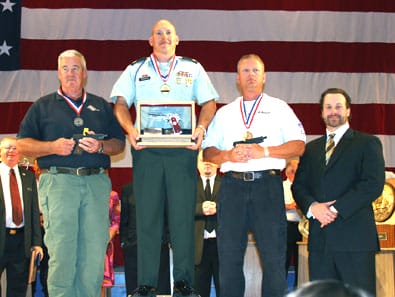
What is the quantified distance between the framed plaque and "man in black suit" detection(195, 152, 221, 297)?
8.27 ft

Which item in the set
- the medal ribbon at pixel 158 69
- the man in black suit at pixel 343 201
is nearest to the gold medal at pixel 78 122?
the medal ribbon at pixel 158 69

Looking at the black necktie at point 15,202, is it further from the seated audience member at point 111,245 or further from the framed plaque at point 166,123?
the framed plaque at point 166,123

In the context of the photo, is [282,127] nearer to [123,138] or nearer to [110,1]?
[123,138]

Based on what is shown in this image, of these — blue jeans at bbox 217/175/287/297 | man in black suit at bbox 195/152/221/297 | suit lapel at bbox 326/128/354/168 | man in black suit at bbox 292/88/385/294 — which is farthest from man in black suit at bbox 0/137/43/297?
suit lapel at bbox 326/128/354/168

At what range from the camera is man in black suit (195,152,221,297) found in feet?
22.7

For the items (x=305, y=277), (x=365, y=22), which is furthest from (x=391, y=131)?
(x=305, y=277)

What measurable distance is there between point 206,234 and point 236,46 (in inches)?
131

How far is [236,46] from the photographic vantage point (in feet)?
30.8

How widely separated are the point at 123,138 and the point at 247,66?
1100 mm

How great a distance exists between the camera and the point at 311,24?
31.0ft

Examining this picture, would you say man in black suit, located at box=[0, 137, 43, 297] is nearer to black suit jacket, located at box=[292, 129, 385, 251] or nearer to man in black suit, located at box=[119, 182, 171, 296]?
man in black suit, located at box=[119, 182, 171, 296]

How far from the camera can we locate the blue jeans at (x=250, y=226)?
15.1 feet

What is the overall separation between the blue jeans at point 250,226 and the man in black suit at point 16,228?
9.97 feet

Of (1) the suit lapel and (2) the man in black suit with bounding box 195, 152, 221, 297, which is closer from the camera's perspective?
(1) the suit lapel
